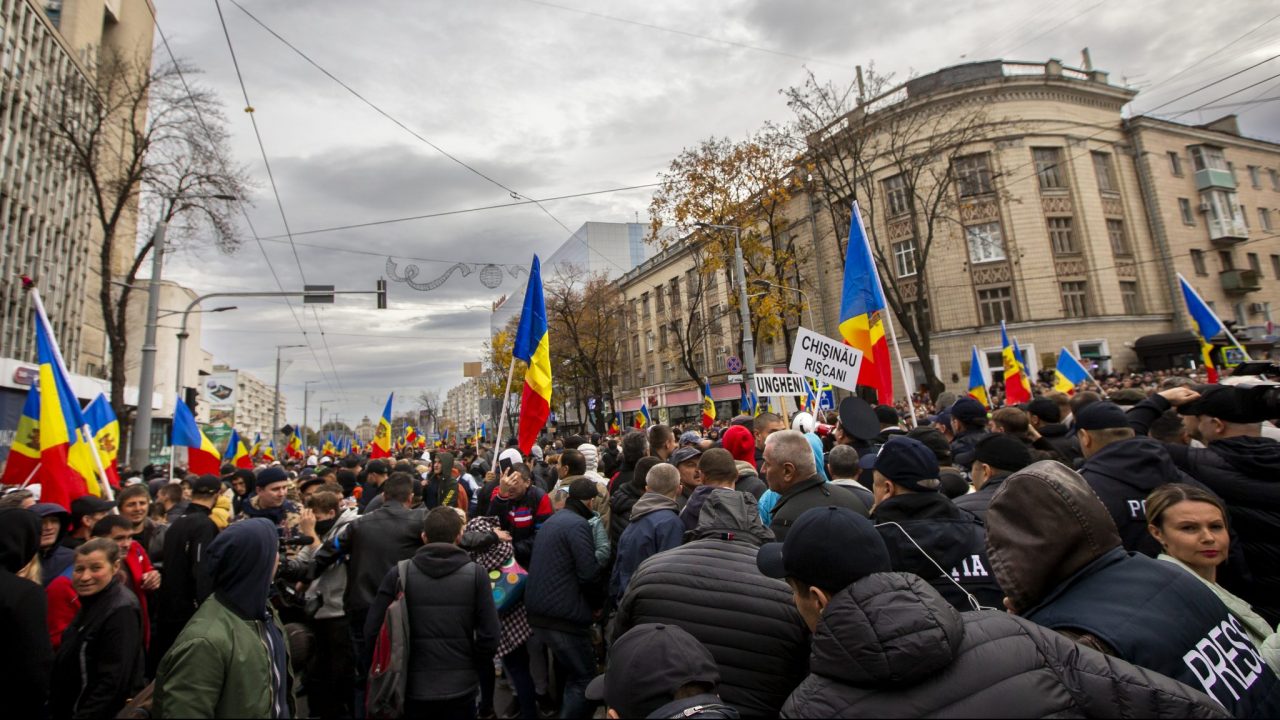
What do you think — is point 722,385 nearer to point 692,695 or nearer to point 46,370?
point 46,370

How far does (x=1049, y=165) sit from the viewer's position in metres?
28.4

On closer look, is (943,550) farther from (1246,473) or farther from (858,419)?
(858,419)

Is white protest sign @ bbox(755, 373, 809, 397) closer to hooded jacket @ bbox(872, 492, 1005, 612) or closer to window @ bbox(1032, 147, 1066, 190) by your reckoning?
hooded jacket @ bbox(872, 492, 1005, 612)

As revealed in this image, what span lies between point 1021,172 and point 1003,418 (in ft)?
93.9

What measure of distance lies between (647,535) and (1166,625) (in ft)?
8.92

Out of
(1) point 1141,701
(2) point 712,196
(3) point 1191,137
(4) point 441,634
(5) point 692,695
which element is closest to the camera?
(1) point 1141,701

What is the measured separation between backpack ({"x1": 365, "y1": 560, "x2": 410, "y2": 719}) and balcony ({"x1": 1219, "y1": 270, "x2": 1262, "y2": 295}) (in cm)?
4233

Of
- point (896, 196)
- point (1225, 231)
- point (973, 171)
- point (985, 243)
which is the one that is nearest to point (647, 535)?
point (985, 243)


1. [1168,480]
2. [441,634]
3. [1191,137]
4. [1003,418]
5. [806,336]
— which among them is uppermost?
[1191,137]

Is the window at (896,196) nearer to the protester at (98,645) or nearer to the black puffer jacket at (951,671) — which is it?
the black puffer jacket at (951,671)

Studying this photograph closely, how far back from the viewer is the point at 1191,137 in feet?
106

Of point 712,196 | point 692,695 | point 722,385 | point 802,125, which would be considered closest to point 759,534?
point 692,695


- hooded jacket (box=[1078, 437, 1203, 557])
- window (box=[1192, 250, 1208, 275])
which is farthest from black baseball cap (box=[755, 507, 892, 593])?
window (box=[1192, 250, 1208, 275])

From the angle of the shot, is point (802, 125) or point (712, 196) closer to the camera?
point (802, 125)
